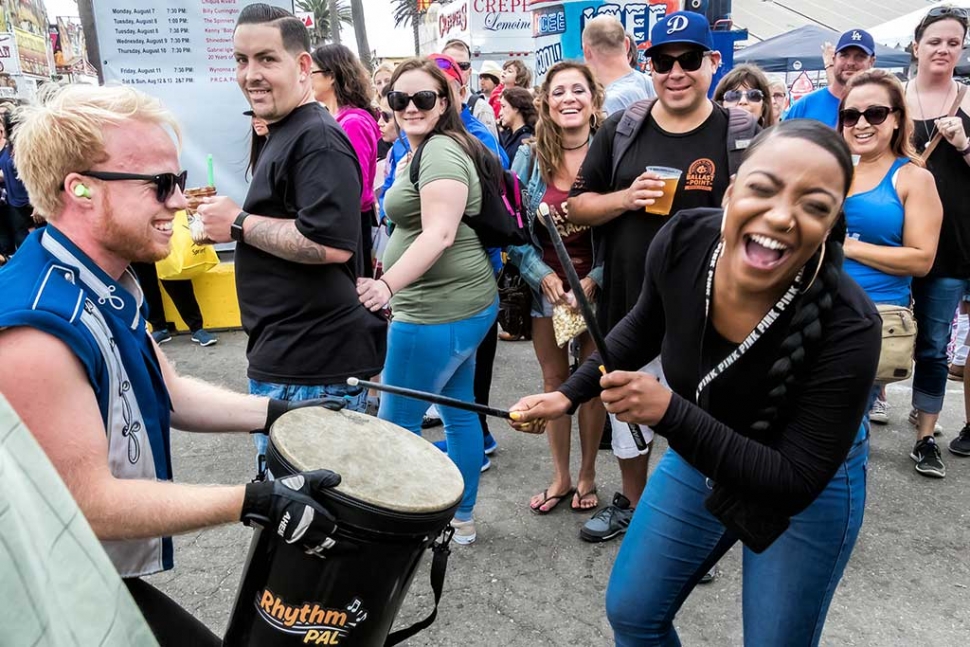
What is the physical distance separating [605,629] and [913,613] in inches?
45.7

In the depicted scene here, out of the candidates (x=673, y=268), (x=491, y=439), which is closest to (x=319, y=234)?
(x=673, y=268)

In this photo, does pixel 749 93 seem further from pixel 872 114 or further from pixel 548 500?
pixel 548 500

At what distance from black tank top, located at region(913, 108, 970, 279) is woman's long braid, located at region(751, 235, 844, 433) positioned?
261 centimetres

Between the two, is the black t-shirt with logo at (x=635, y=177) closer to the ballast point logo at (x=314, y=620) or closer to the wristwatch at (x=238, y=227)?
the wristwatch at (x=238, y=227)

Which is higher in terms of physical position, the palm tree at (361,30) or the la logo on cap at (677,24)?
the palm tree at (361,30)

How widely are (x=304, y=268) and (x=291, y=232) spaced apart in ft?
0.45

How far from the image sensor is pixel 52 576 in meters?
0.76

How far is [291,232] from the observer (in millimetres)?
2316

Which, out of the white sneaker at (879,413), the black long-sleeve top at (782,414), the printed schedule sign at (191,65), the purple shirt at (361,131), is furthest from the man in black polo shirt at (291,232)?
the printed schedule sign at (191,65)

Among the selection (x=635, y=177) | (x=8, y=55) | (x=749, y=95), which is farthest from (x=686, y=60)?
(x=8, y=55)

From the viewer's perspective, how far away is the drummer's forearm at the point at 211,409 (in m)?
1.93

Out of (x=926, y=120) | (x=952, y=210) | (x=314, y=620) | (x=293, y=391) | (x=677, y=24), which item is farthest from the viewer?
(x=926, y=120)

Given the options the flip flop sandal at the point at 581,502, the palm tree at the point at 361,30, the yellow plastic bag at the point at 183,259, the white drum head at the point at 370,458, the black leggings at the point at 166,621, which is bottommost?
the flip flop sandal at the point at 581,502

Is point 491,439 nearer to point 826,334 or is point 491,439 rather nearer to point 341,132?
point 341,132
